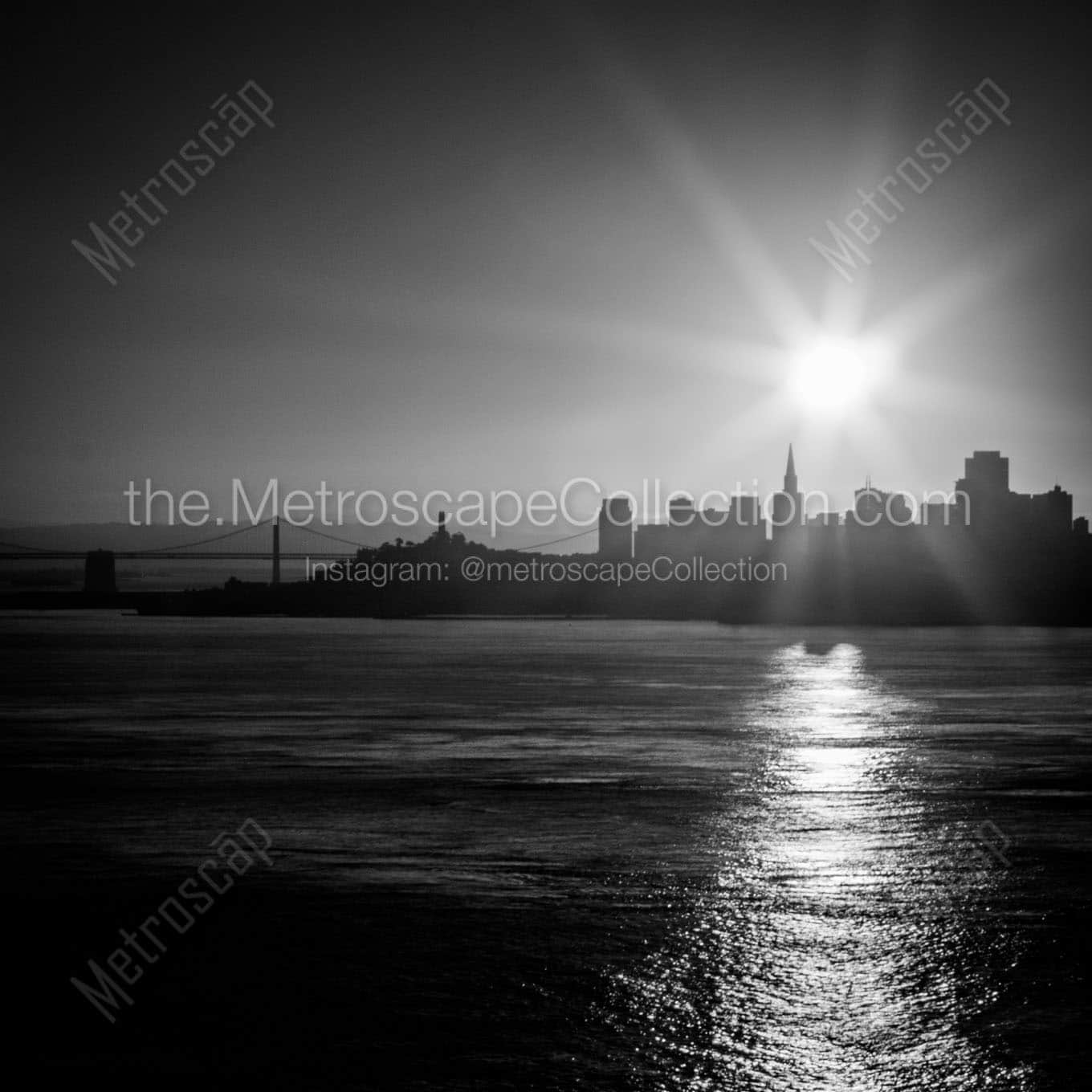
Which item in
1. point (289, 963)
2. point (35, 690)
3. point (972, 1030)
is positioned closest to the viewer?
point (972, 1030)

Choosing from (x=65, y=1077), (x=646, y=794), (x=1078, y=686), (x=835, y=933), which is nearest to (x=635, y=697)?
(x=1078, y=686)

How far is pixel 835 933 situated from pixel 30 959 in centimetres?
679

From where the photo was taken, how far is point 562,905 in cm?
1245

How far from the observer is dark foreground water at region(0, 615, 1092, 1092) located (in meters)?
8.77

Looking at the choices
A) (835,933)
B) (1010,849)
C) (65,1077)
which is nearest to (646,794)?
(1010,849)

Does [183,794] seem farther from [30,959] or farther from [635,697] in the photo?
[635,697]

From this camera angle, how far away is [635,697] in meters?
39.6

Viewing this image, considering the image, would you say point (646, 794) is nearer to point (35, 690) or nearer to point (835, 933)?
point (835, 933)

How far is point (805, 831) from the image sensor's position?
16109 millimetres

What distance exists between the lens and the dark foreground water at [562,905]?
8766 millimetres

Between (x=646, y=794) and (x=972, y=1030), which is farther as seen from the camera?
(x=646, y=794)

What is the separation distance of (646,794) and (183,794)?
22.2ft

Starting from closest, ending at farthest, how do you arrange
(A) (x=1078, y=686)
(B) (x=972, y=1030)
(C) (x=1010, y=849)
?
(B) (x=972, y=1030) → (C) (x=1010, y=849) → (A) (x=1078, y=686)

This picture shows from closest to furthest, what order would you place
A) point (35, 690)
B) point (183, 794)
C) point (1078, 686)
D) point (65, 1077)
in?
point (65, 1077), point (183, 794), point (35, 690), point (1078, 686)
